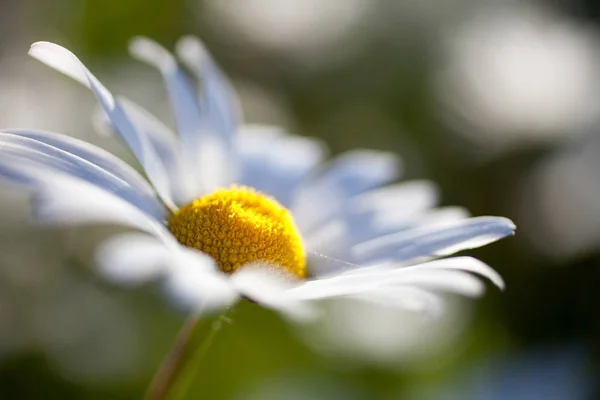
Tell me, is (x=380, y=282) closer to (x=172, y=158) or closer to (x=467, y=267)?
(x=467, y=267)

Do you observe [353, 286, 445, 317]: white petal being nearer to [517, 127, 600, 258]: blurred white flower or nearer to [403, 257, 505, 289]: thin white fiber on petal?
[403, 257, 505, 289]: thin white fiber on petal

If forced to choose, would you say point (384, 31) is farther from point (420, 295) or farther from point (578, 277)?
point (420, 295)

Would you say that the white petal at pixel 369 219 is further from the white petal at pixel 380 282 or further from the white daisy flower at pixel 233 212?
the white petal at pixel 380 282

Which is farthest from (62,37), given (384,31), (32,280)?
(384,31)

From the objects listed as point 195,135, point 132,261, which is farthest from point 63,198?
point 195,135

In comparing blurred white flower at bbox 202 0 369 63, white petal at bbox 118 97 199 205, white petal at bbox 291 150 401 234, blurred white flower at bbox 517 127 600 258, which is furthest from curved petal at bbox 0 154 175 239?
blurred white flower at bbox 202 0 369 63

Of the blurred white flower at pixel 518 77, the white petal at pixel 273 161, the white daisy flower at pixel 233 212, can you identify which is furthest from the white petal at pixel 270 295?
the blurred white flower at pixel 518 77
